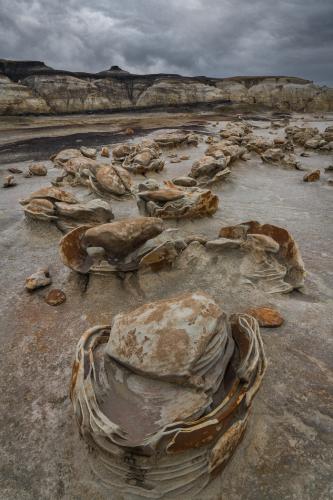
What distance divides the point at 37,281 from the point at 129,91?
130 ft

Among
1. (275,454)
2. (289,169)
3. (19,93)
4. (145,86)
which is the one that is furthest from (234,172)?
(145,86)

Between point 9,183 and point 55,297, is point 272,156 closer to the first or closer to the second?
point 9,183

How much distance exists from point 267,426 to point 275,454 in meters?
0.18

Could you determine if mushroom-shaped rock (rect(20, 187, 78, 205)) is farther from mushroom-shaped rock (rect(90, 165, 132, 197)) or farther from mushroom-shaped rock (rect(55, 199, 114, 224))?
mushroom-shaped rock (rect(90, 165, 132, 197))

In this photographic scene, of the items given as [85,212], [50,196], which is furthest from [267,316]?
[50,196]

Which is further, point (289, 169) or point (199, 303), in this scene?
point (289, 169)

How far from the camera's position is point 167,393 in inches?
72.2

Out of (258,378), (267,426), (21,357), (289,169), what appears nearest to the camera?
(258,378)

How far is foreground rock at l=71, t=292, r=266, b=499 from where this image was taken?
1.62 meters

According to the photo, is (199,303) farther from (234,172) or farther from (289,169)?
(289,169)

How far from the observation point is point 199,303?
2141mm

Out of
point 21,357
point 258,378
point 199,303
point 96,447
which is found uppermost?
point 199,303

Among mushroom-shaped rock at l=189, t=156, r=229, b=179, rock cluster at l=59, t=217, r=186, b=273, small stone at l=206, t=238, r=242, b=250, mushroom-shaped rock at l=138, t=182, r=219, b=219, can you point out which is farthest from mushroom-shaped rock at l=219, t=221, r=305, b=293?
mushroom-shaped rock at l=189, t=156, r=229, b=179

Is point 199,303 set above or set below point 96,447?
above
